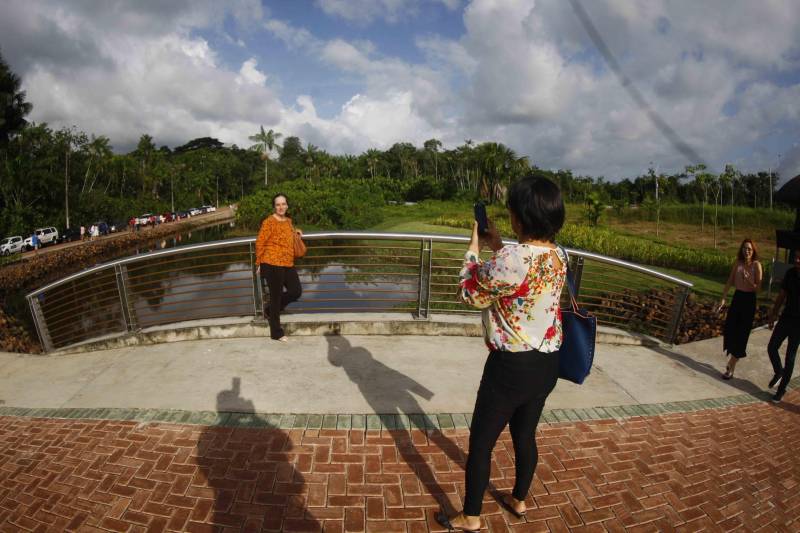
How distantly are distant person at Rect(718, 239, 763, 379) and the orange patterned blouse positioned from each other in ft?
15.5

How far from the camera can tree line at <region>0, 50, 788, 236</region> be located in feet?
115

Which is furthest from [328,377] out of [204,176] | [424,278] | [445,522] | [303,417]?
[204,176]

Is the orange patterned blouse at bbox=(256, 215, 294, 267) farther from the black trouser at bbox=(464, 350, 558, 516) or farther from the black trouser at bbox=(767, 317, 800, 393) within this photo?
the black trouser at bbox=(767, 317, 800, 393)

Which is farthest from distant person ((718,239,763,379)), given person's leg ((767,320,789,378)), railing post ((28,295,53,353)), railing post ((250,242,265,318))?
railing post ((28,295,53,353))

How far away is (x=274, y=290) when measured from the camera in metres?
4.57

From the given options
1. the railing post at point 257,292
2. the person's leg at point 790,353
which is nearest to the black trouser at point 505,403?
the railing post at point 257,292

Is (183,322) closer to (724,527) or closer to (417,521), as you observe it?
(417,521)

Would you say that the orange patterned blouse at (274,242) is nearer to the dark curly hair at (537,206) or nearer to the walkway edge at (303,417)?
the walkway edge at (303,417)

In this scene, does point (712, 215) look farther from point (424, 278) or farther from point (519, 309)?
point (519, 309)

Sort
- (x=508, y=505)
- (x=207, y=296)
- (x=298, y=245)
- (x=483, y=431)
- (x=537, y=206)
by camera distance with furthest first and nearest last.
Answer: (x=207, y=296)
(x=298, y=245)
(x=508, y=505)
(x=483, y=431)
(x=537, y=206)

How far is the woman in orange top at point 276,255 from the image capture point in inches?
179

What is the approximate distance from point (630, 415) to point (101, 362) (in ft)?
16.1

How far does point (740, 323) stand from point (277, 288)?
492cm

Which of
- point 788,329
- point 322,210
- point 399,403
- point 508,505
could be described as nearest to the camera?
point 508,505
